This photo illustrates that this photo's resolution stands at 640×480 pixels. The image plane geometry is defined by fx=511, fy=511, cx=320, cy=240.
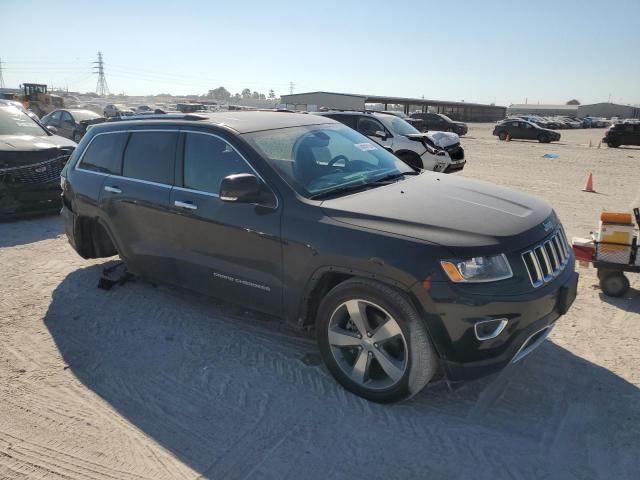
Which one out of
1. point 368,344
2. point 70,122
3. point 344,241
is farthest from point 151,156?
point 70,122

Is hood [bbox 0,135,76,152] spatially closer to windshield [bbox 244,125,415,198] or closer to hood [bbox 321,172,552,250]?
windshield [bbox 244,125,415,198]

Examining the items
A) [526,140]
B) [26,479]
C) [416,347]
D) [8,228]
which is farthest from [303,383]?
[526,140]

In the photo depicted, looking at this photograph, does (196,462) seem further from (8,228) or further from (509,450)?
(8,228)

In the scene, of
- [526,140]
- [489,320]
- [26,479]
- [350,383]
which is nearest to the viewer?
[26,479]

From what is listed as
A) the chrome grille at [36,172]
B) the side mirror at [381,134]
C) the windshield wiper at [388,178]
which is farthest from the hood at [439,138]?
the windshield wiper at [388,178]

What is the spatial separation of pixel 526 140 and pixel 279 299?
119ft

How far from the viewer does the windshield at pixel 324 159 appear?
371cm

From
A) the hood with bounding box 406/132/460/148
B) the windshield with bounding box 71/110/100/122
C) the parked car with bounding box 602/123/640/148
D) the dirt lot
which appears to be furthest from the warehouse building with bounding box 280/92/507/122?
the dirt lot

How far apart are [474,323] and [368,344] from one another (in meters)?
0.70

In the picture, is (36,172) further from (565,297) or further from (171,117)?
(565,297)

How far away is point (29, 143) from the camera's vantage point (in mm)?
8328

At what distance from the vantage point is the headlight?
2.90 meters

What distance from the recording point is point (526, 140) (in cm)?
3603

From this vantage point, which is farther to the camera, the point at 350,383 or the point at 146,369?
the point at 146,369
